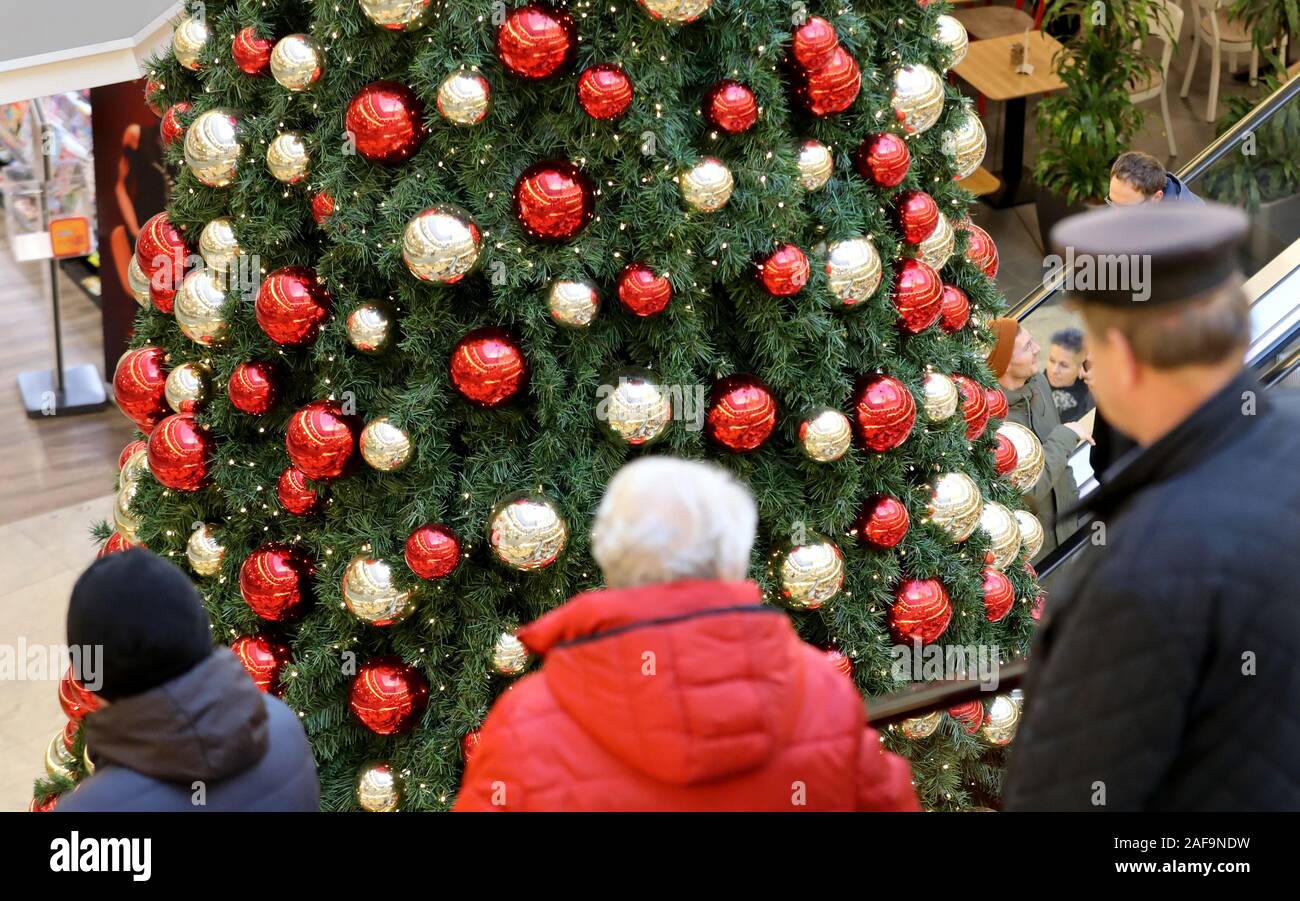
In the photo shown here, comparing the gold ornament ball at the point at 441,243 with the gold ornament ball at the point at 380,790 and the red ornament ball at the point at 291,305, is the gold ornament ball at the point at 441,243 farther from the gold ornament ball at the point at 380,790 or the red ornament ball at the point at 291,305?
the gold ornament ball at the point at 380,790

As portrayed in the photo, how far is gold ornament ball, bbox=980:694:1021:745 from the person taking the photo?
3.48 m

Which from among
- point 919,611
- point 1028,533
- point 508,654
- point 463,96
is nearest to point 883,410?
point 919,611

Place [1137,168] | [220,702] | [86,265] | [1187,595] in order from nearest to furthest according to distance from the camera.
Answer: [1187,595] → [220,702] → [1137,168] → [86,265]

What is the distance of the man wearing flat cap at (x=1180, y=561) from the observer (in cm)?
147

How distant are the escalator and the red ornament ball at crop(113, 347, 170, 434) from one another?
230 cm

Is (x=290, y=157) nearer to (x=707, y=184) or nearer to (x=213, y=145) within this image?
(x=213, y=145)

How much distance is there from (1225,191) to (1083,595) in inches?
196

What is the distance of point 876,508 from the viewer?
3115 mm

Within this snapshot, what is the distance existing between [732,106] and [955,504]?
3.30 ft

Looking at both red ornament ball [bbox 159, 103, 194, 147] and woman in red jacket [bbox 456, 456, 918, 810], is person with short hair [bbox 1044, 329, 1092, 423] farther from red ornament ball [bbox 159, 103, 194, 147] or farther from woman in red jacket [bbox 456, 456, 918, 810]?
woman in red jacket [bbox 456, 456, 918, 810]

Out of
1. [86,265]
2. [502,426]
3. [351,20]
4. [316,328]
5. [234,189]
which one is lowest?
[86,265]

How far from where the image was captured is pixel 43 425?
7.58 m
